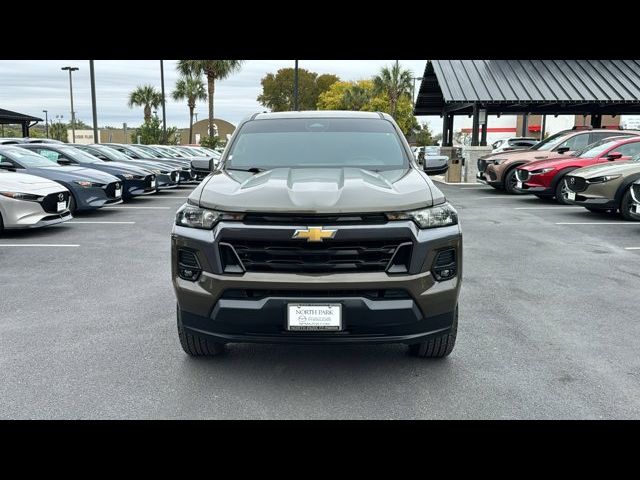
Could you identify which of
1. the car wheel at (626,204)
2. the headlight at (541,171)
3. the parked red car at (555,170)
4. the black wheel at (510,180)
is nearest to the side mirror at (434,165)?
the car wheel at (626,204)

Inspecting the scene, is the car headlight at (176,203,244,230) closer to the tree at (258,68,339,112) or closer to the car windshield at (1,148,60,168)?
the car windshield at (1,148,60,168)

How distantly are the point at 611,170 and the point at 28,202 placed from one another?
1070cm

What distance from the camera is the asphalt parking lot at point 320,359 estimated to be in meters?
3.45

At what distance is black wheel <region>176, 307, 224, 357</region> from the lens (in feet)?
13.1

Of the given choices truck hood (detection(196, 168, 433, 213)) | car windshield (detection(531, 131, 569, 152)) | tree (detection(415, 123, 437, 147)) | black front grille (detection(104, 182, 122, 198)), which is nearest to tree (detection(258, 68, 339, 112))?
tree (detection(415, 123, 437, 147))

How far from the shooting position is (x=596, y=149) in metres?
14.2

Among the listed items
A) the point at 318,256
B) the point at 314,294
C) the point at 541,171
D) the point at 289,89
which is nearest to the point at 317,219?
the point at 318,256

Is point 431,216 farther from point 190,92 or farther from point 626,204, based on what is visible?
point 190,92

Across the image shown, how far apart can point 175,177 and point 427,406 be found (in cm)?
1563

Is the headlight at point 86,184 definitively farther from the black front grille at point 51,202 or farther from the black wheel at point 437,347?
the black wheel at point 437,347

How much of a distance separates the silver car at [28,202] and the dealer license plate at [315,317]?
7.54 m

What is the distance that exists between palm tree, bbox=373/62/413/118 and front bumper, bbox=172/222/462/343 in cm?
5690
